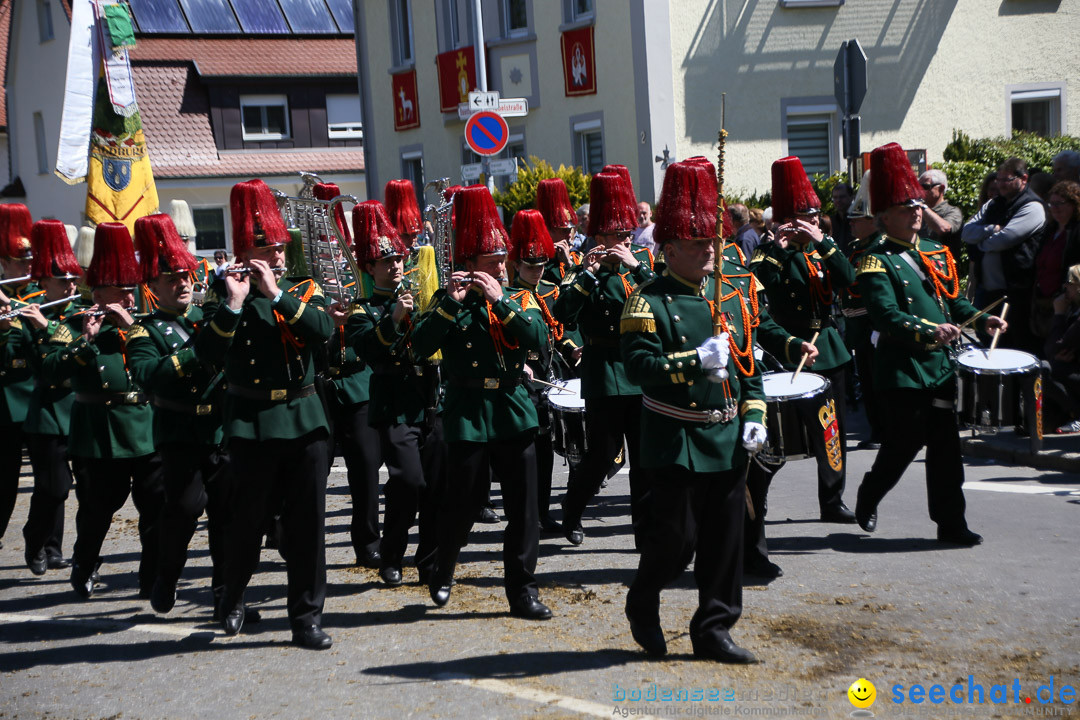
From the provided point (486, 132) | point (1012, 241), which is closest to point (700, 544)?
point (1012, 241)

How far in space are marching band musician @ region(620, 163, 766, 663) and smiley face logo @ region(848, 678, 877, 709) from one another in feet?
1.78

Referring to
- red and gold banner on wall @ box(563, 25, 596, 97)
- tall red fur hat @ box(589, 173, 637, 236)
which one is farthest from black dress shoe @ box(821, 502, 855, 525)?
red and gold banner on wall @ box(563, 25, 596, 97)

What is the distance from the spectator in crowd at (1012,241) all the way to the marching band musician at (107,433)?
7234mm

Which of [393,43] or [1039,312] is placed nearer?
[1039,312]

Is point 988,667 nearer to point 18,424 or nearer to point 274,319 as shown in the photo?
point 274,319

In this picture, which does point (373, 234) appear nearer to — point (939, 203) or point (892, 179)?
point (892, 179)

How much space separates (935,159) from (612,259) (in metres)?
14.8

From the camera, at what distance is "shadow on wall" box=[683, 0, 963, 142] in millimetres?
20484

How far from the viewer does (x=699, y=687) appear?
532cm

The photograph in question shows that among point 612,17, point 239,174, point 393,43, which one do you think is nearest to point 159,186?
point 239,174

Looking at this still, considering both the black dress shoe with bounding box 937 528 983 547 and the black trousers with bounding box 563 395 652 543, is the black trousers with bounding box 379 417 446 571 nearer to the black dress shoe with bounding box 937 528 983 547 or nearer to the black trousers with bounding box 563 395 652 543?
the black trousers with bounding box 563 395 652 543

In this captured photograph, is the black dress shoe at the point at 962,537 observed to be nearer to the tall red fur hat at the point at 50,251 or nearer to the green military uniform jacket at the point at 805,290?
the green military uniform jacket at the point at 805,290

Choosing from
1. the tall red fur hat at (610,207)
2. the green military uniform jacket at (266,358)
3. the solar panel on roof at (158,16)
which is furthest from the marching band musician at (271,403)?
the solar panel on roof at (158,16)

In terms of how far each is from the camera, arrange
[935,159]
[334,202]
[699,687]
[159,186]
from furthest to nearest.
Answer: [159,186], [935,159], [334,202], [699,687]
